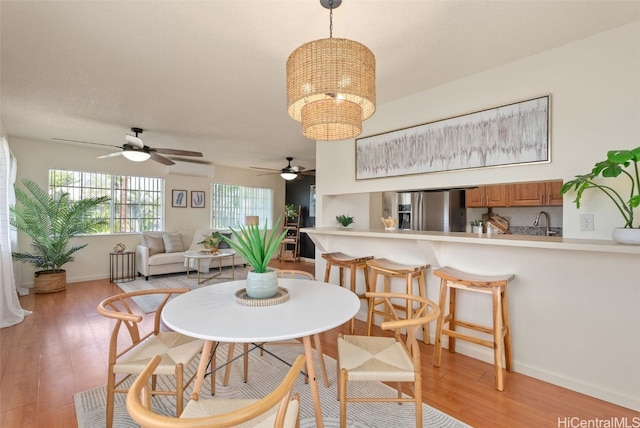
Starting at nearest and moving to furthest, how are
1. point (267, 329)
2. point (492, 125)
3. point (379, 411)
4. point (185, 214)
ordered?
point (267, 329) → point (379, 411) → point (492, 125) → point (185, 214)

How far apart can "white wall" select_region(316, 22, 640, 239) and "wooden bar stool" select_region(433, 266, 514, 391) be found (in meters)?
0.65

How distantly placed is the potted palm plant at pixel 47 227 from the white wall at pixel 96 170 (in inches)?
16.4

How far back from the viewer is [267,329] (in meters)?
1.23

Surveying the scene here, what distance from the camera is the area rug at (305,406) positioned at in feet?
5.35

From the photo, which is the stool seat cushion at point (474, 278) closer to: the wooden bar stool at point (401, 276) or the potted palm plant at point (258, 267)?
the wooden bar stool at point (401, 276)

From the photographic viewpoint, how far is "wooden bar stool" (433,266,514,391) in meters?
1.95

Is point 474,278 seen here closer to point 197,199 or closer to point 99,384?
point 99,384

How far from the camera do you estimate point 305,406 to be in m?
1.78

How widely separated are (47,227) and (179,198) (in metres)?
2.35

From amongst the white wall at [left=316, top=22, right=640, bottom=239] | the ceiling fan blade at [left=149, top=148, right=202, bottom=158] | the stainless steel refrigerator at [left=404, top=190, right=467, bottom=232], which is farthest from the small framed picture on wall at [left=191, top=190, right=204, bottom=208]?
the white wall at [left=316, top=22, right=640, bottom=239]

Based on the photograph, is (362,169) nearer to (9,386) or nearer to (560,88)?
(560,88)

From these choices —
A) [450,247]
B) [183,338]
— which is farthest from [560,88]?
[183,338]

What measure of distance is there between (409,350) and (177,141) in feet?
15.0

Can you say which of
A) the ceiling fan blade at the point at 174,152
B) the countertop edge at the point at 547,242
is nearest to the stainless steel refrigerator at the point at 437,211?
the countertop edge at the point at 547,242
